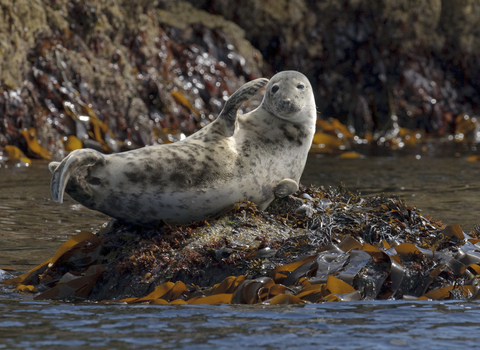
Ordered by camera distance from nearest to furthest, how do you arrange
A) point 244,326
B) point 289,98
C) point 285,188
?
point 244,326 < point 285,188 < point 289,98

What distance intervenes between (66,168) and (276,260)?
125 centimetres

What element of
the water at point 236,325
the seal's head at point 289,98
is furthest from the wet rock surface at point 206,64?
the water at point 236,325

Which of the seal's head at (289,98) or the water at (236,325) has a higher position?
the seal's head at (289,98)

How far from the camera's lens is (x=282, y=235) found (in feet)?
12.9

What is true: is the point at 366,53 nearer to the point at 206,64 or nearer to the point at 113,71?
the point at 206,64

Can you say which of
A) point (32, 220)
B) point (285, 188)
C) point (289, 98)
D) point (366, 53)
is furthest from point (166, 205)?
point (366, 53)

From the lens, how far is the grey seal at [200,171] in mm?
3998

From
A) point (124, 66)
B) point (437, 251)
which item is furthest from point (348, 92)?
point (437, 251)

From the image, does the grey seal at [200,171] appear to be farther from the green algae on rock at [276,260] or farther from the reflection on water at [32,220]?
the reflection on water at [32,220]

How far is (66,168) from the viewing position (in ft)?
12.4

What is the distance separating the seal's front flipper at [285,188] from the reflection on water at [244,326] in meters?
1.32

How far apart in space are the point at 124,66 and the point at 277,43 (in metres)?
4.28

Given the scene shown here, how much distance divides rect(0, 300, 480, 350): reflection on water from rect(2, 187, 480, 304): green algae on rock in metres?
0.21

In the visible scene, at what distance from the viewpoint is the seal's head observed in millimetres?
4570
